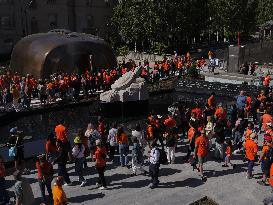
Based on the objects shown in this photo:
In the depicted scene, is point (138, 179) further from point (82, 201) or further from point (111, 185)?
point (82, 201)

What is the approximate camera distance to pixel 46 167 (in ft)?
44.2

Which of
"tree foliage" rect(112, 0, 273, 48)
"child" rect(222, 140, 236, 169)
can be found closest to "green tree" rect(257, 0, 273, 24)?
"tree foliage" rect(112, 0, 273, 48)

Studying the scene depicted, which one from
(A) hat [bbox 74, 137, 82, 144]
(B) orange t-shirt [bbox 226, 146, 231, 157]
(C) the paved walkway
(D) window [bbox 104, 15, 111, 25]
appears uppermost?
(D) window [bbox 104, 15, 111, 25]

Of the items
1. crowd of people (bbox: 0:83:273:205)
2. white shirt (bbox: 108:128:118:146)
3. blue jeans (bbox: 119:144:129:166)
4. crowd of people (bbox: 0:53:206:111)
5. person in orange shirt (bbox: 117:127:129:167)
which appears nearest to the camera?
crowd of people (bbox: 0:83:273:205)

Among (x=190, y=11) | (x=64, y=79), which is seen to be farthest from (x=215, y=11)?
(x=64, y=79)

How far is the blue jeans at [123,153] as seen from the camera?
54.9ft

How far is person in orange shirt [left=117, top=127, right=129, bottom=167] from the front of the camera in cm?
1659

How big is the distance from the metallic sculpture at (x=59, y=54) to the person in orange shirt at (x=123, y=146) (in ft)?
65.2

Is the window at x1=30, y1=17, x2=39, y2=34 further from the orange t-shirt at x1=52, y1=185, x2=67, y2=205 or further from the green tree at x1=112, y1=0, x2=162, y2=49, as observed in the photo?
the orange t-shirt at x1=52, y1=185, x2=67, y2=205

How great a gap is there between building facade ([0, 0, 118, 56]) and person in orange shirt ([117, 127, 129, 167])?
44407mm

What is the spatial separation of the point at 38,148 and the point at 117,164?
3.43 m

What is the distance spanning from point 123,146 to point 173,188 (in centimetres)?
278

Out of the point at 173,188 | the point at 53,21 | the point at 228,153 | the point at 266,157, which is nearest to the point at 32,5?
the point at 53,21

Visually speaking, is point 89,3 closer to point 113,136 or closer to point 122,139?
point 113,136
